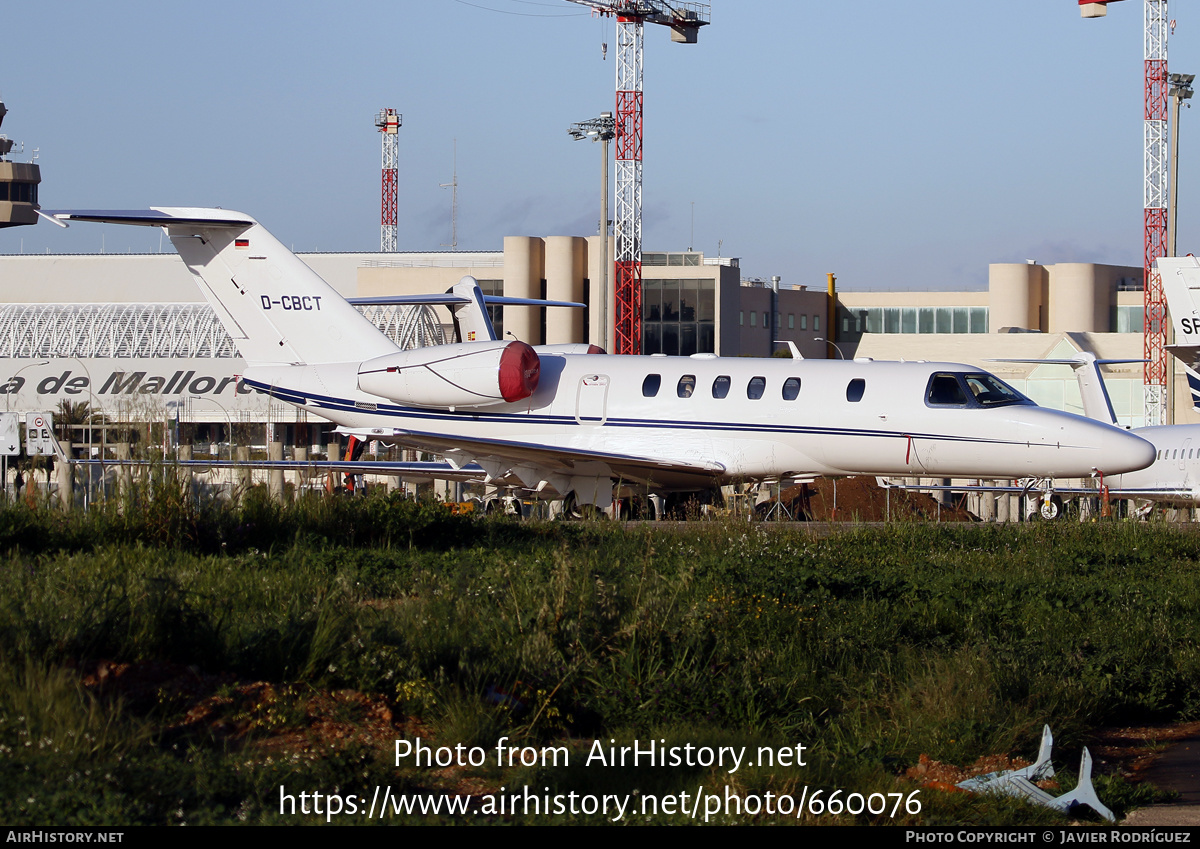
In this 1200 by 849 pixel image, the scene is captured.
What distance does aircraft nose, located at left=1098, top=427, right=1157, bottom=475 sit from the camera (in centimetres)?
1858

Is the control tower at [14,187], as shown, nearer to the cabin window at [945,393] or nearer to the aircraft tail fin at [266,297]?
the aircraft tail fin at [266,297]

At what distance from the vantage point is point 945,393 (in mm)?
19391

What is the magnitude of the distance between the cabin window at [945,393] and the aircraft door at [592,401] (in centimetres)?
531

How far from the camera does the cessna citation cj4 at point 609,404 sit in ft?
62.8

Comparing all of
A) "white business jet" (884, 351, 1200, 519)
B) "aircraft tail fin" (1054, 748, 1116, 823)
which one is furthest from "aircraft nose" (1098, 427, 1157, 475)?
"aircraft tail fin" (1054, 748, 1116, 823)

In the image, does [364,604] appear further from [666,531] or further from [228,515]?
[666,531]

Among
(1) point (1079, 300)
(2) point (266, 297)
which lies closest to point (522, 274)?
(1) point (1079, 300)

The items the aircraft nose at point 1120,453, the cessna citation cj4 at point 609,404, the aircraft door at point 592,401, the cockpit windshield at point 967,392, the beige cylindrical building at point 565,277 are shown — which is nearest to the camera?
the aircraft nose at point 1120,453

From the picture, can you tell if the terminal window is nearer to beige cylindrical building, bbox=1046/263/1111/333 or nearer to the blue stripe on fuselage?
beige cylindrical building, bbox=1046/263/1111/333

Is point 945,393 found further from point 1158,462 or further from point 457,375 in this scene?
point 1158,462

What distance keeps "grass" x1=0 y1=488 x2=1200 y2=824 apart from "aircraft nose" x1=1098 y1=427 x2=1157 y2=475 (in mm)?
6660

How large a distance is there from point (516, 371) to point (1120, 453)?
9.48 metres

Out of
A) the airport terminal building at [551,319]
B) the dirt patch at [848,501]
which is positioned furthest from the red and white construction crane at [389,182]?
the dirt patch at [848,501]

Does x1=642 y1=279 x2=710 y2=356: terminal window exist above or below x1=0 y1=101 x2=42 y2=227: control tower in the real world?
below
